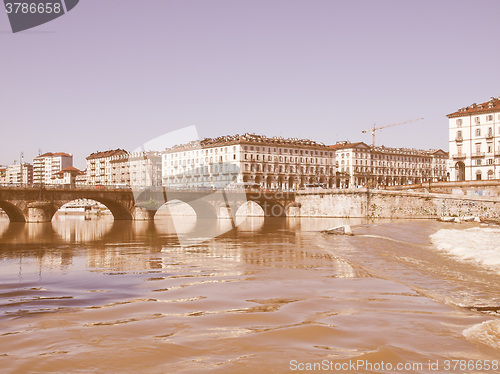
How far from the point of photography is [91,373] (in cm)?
559

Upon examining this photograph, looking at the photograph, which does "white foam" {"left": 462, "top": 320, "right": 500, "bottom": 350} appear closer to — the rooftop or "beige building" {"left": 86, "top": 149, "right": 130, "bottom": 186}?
the rooftop

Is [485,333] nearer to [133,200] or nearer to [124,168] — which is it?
[133,200]

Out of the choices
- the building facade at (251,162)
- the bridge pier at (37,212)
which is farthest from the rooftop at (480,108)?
the bridge pier at (37,212)

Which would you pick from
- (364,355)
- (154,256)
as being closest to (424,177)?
(154,256)

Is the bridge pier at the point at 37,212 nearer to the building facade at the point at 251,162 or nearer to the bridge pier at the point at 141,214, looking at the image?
the bridge pier at the point at 141,214

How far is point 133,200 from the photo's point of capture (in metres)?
65.6

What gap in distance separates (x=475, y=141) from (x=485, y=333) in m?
79.4

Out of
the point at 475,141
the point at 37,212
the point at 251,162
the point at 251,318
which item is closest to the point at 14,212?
the point at 37,212

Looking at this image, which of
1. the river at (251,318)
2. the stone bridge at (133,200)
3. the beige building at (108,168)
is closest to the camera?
the river at (251,318)

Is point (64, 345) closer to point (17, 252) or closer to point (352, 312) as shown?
point (352, 312)

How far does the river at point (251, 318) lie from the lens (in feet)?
19.8

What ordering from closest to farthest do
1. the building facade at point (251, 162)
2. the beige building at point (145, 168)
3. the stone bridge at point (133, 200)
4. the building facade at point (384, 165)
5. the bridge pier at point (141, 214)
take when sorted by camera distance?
the stone bridge at point (133, 200), the bridge pier at point (141, 214), the building facade at point (251, 162), the building facade at point (384, 165), the beige building at point (145, 168)

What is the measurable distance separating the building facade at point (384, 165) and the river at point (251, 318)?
121 metres

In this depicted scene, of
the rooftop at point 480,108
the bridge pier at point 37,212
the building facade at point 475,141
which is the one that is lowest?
the bridge pier at point 37,212
